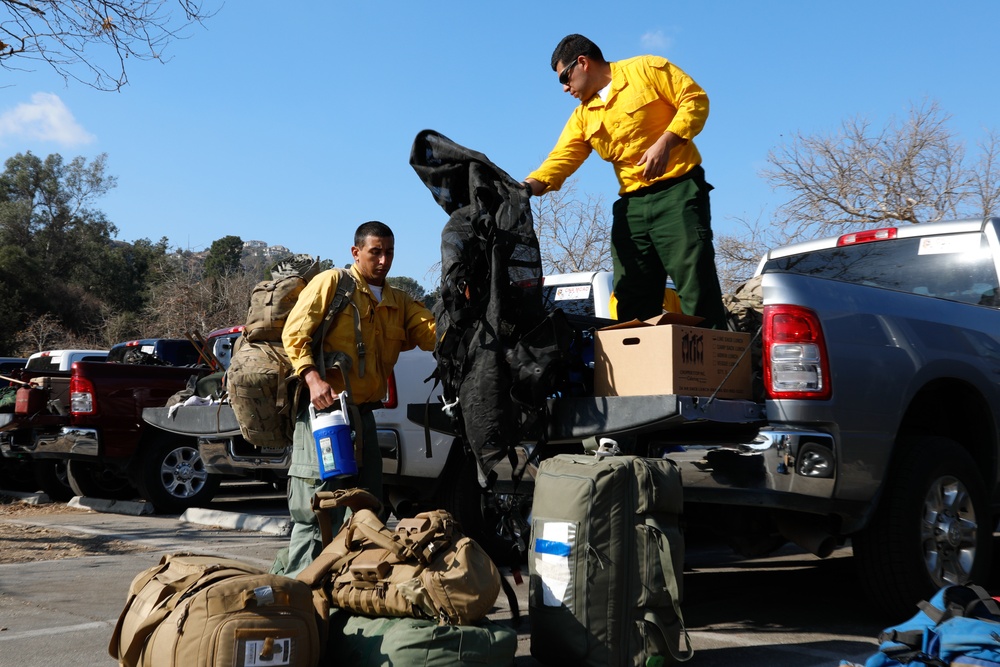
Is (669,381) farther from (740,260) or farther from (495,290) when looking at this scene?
(740,260)

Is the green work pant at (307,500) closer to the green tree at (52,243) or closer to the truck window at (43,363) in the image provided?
the truck window at (43,363)

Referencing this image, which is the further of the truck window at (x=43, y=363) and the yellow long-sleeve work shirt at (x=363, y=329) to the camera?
the truck window at (x=43, y=363)

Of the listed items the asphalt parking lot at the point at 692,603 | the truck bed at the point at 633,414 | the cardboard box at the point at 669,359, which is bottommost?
the asphalt parking lot at the point at 692,603

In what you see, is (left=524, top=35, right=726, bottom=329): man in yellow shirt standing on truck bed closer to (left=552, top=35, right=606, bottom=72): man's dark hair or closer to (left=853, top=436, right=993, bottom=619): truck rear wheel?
(left=552, top=35, right=606, bottom=72): man's dark hair

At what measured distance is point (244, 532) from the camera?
8.33 metres

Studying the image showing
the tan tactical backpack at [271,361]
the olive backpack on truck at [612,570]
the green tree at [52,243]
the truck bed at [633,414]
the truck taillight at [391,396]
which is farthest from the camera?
the green tree at [52,243]

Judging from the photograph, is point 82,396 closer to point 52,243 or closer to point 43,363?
point 43,363

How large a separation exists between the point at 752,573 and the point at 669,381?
9.81 feet

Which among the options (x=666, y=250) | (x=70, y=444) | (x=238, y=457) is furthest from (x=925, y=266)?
(x=70, y=444)

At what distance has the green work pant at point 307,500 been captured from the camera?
4547 mm

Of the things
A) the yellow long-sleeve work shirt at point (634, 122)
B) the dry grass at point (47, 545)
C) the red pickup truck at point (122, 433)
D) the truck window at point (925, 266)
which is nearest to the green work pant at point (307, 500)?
the yellow long-sleeve work shirt at point (634, 122)

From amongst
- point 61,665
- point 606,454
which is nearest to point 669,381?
point 606,454

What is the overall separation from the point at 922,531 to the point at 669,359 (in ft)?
5.02

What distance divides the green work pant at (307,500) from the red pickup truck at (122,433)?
496 centimetres
